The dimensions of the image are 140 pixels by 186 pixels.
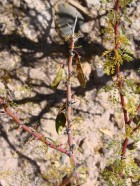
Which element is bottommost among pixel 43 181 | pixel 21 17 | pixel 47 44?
pixel 43 181

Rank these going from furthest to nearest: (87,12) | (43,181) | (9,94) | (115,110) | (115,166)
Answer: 1. (87,12)
2. (115,110)
3. (9,94)
4. (43,181)
5. (115,166)

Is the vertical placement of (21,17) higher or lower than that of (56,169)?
higher

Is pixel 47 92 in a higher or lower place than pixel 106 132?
higher

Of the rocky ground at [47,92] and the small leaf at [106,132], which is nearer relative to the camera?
the rocky ground at [47,92]

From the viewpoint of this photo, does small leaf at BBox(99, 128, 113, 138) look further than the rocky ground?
Yes

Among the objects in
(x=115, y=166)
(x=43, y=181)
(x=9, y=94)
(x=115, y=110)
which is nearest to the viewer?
(x=115, y=166)

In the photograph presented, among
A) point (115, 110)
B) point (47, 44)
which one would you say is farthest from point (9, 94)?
point (115, 110)

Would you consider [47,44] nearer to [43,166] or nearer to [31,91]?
[31,91]

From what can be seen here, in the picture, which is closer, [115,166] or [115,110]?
[115,166]
